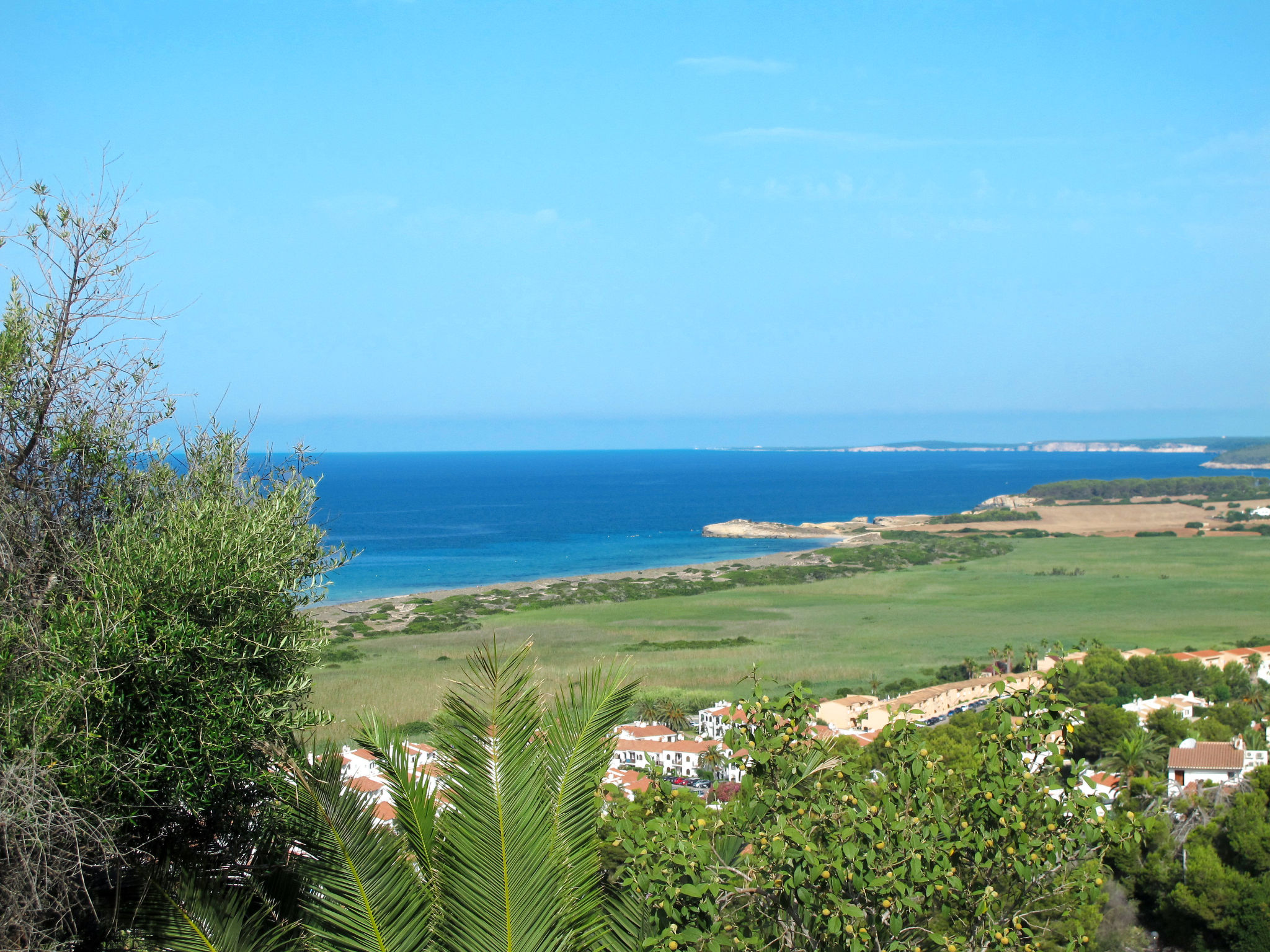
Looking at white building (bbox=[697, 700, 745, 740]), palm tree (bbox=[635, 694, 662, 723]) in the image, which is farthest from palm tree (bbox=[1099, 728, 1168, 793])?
palm tree (bbox=[635, 694, 662, 723])

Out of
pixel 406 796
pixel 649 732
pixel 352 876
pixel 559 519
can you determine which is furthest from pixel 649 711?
pixel 559 519

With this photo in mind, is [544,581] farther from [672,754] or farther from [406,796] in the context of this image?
[406,796]

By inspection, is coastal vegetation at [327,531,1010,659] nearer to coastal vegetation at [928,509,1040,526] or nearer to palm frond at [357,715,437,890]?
coastal vegetation at [928,509,1040,526]

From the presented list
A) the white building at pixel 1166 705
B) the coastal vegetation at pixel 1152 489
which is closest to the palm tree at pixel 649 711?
the white building at pixel 1166 705

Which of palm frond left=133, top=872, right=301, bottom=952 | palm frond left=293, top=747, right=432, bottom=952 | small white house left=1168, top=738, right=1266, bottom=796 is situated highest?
palm frond left=293, top=747, right=432, bottom=952

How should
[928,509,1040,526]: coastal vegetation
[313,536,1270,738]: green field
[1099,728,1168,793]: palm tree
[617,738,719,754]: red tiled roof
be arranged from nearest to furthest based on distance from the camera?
[1099,728,1168,793]: palm tree → [617,738,719,754]: red tiled roof → [313,536,1270,738]: green field → [928,509,1040,526]: coastal vegetation
